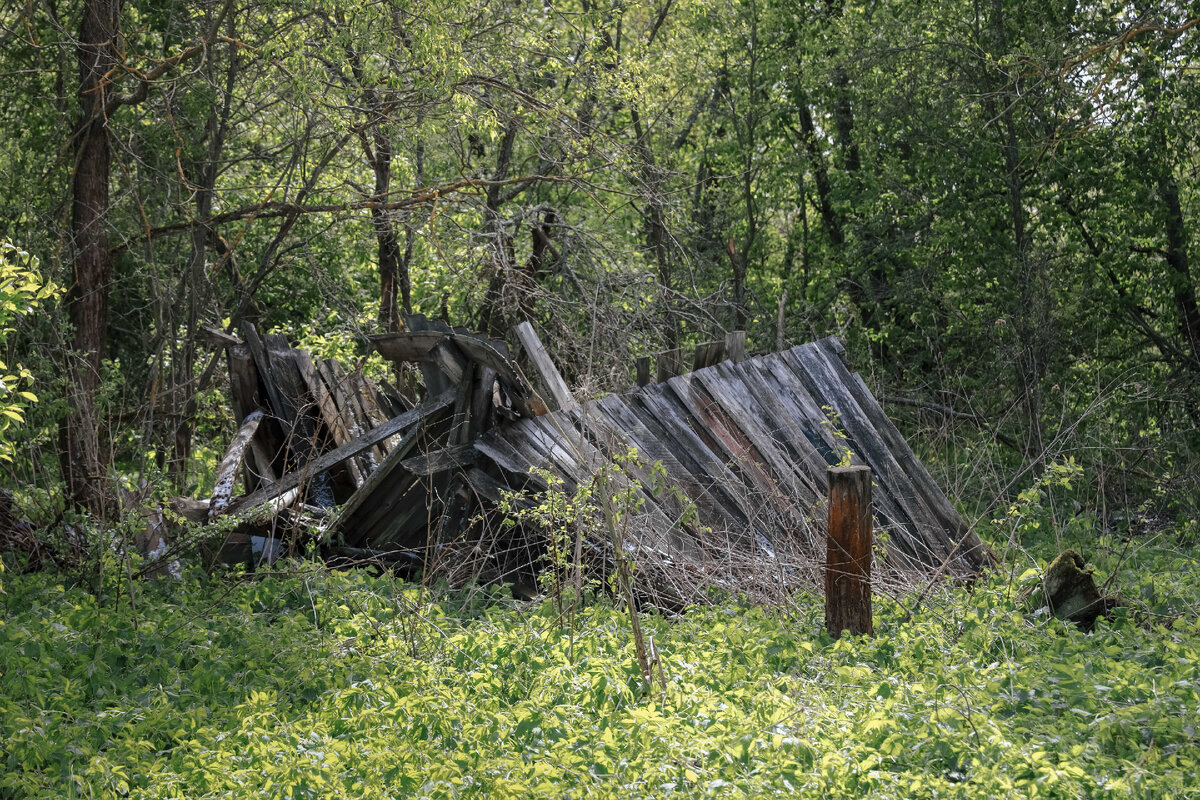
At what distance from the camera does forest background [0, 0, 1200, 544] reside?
9023mm

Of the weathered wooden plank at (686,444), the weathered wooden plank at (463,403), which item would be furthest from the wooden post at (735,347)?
the weathered wooden plank at (463,403)

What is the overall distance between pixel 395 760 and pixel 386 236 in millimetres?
8881

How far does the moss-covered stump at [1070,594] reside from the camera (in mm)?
6320

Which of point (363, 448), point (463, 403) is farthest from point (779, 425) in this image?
point (363, 448)

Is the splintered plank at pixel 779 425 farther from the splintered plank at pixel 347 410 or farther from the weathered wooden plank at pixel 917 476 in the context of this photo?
the splintered plank at pixel 347 410

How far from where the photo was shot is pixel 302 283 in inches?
591

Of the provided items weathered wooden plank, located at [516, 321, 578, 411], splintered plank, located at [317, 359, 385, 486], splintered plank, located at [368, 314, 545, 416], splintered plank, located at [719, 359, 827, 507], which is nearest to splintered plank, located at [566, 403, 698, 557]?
weathered wooden plank, located at [516, 321, 578, 411]

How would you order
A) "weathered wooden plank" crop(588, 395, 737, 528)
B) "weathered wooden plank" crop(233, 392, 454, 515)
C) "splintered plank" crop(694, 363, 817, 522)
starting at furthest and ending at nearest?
"splintered plank" crop(694, 363, 817, 522) → "weathered wooden plank" crop(233, 392, 454, 515) → "weathered wooden plank" crop(588, 395, 737, 528)

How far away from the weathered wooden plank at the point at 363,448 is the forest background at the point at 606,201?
2.39 ft

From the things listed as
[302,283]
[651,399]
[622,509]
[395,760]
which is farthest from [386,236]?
[395,760]

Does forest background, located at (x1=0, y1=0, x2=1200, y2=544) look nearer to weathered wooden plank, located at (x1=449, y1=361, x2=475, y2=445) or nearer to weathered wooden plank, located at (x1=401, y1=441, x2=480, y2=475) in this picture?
weathered wooden plank, located at (x1=449, y1=361, x2=475, y2=445)

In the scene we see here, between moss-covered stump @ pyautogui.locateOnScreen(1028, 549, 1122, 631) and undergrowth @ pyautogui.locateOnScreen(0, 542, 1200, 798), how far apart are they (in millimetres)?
155

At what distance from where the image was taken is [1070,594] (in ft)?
21.0

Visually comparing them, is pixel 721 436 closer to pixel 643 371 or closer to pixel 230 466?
pixel 643 371
